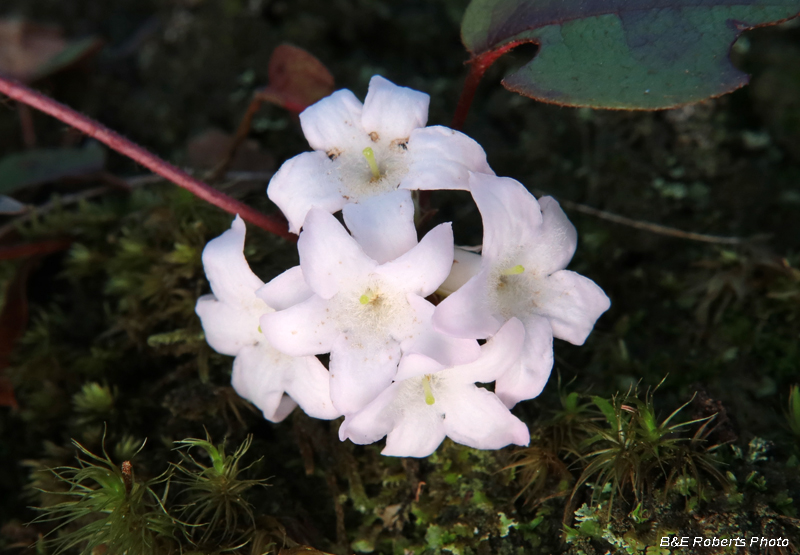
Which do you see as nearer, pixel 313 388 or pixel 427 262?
pixel 427 262

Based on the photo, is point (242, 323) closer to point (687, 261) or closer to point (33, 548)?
point (33, 548)

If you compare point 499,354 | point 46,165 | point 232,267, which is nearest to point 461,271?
point 499,354

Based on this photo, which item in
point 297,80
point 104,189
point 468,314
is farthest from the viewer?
point 104,189

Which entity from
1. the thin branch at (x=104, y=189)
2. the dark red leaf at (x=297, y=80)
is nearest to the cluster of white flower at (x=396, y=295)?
the dark red leaf at (x=297, y=80)

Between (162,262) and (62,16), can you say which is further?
(62,16)

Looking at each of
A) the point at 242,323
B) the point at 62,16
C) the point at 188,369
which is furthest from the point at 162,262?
the point at 62,16

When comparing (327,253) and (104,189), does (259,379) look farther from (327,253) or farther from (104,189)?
(104,189)
